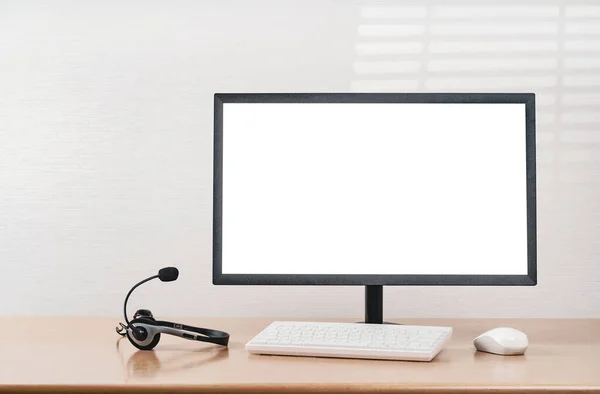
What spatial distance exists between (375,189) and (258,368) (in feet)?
1.40

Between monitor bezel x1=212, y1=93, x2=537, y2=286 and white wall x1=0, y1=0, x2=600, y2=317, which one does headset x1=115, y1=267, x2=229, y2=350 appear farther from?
white wall x1=0, y1=0, x2=600, y2=317

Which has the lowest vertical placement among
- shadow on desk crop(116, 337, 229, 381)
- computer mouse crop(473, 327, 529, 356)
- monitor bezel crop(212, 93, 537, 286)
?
shadow on desk crop(116, 337, 229, 381)

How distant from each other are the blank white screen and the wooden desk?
18 centimetres

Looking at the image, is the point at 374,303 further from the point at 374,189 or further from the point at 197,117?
the point at 197,117

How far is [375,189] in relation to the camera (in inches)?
50.5

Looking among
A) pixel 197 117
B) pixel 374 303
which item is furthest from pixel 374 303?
pixel 197 117

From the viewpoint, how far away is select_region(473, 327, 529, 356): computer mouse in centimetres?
113

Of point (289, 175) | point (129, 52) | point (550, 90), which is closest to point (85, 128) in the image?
point (129, 52)

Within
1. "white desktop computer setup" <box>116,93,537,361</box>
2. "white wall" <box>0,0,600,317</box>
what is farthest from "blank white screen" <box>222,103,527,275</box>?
"white wall" <box>0,0,600,317</box>

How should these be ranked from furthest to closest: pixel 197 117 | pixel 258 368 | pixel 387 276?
pixel 197 117 → pixel 387 276 → pixel 258 368

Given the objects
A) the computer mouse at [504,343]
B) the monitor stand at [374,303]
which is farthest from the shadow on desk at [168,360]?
the computer mouse at [504,343]

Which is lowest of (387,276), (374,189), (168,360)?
(168,360)

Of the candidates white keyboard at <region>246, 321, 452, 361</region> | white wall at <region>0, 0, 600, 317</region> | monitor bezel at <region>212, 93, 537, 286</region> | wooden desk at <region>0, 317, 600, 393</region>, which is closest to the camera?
wooden desk at <region>0, 317, 600, 393</region>

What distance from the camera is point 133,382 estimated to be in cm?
95
